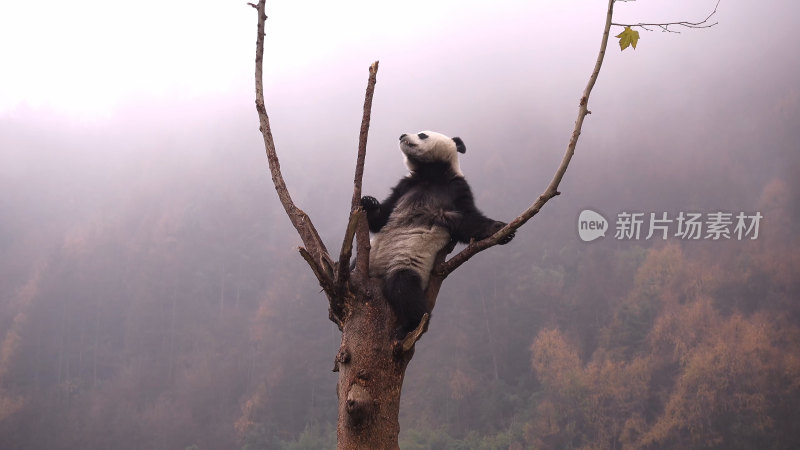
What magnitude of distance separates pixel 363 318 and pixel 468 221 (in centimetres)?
155

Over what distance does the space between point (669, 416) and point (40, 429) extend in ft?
38.5

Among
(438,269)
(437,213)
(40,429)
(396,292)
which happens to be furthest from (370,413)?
(40,429)

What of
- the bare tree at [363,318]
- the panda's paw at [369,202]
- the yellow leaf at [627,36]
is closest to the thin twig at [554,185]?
the bare tree at [363,318]

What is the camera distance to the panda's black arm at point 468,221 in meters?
4.29

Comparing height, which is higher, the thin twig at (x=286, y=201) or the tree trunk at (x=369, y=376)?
the thin twig at (x=286, y=201)

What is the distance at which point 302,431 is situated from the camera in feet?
40.4

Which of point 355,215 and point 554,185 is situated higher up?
point 554,185

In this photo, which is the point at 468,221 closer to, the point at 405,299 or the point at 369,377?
the point at 405,299

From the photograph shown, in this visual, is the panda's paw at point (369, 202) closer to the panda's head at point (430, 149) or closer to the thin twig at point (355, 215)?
the panda's head at point (430, 149)

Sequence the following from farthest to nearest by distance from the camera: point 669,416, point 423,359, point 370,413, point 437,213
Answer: point 423,359 → point 669,416 → point 437,213 → point 370,413

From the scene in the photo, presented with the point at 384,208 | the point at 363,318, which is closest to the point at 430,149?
the point at 384,208

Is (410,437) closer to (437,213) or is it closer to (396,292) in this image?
(437,213)

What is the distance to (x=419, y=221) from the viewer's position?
4609 mm

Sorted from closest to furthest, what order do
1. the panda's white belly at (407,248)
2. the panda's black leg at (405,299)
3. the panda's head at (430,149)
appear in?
the panda's black leg at (405,299), the panda's white belly at (407,248), the panda's head at (430,149)
